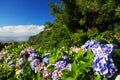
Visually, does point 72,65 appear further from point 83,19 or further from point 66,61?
point 83,19

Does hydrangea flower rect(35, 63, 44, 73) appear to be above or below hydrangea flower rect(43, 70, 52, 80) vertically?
above

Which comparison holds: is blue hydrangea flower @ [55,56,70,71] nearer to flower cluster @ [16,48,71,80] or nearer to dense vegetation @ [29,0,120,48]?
flower cluster @ [16,48,71,80]

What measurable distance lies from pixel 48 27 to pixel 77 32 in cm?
233

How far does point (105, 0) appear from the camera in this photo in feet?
49.4

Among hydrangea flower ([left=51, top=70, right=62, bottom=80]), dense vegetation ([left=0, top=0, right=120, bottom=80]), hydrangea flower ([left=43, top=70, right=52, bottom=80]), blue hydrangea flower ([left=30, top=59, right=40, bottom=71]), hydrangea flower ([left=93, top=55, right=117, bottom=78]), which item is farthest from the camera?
blue hydrangea flower ([left=30, top=59, right=40, bottom=71])

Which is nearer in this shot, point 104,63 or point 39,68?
point 104,63

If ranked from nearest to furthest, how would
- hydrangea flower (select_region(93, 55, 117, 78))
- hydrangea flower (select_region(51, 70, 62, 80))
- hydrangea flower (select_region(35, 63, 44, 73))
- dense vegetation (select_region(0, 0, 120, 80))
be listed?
1. hydrangea flower (select_region(93, 55, 117, 78))
2. dense vegetation (select_region(0, 0, 120, 80))
3. hydrangea flower (select_region(51, 70, 62, 80))
4. hydrangea flower (select_region(35, 63, 44, 73))

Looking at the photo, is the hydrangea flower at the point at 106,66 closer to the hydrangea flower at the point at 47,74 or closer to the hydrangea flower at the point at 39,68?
the hydrangea flower at the point at 47,74

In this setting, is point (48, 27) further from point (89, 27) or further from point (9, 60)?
point (9, 60)

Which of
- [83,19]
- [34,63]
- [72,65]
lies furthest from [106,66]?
[83,19]

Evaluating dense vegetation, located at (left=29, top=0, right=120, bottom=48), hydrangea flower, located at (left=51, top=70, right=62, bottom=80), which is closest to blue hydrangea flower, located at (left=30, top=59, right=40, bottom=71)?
hydrangea flower, located at (left=51, top=70, right=62, bottom=80)

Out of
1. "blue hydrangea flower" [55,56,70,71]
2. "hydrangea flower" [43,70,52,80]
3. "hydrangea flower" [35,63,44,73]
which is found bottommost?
"hydrangea flower" [43,70,52,80]

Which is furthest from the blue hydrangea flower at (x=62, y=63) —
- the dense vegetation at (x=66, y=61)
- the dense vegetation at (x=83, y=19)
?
the dense vegetation at (x=83, y=19)

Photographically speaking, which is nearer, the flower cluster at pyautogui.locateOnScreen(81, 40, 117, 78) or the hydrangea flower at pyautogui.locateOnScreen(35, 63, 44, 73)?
the flower cluster at pyautogui.locateOnScreen(81, 40, 117, 78)
